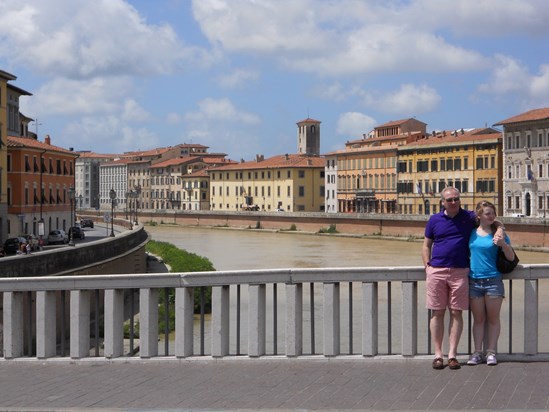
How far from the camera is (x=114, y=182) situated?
165m

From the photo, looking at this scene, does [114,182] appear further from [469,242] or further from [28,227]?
[469,242]

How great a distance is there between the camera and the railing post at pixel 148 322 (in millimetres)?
8359

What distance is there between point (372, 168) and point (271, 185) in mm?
19554

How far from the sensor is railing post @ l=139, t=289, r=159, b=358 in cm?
836

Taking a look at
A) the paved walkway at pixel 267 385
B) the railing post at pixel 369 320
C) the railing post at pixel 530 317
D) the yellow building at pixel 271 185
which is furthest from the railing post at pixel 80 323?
the yellow building at pixel 271 185

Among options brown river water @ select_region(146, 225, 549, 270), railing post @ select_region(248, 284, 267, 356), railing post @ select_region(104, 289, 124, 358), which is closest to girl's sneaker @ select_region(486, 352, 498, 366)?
railing post @ select_region(248, 284, 267, 356)

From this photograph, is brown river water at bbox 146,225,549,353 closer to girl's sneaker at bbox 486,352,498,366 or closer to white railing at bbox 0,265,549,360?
white railing at bbox 0,265,549,360

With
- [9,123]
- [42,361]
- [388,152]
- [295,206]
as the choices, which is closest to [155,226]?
[295,206]

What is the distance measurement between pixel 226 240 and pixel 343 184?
30.3 meters

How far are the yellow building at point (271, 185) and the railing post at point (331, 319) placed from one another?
106m

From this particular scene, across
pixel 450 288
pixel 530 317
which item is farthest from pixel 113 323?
pixel 530 317

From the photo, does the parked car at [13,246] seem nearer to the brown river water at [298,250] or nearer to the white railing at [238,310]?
the brown river water at [298,250]

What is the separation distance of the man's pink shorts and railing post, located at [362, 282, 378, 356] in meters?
0.46

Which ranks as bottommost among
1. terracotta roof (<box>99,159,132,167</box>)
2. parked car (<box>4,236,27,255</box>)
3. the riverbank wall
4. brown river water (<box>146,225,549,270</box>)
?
brown river water (<box>146,225,549,270</box>)
